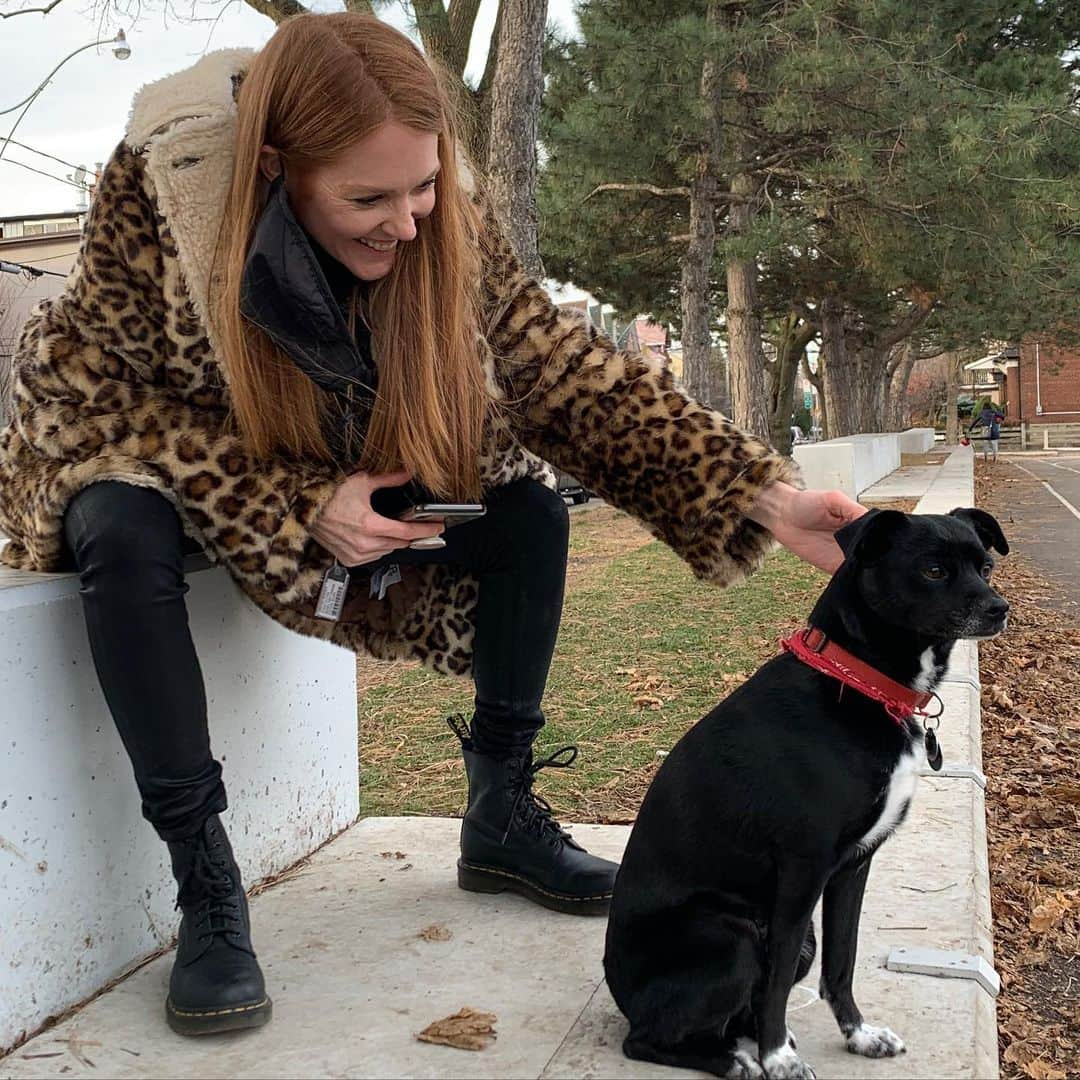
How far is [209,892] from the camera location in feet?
7.34

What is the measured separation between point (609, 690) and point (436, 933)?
2.92 metres

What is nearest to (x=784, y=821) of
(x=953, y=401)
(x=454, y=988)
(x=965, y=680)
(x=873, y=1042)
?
(x=873, y=1042)

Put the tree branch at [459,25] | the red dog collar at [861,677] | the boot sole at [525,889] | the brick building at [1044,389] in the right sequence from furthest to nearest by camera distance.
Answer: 1. the brick building at [1044,389]
2. the tree branch at [459,25]
3. the boot sole at [525,889]
4. the red dog collar at [861,677]

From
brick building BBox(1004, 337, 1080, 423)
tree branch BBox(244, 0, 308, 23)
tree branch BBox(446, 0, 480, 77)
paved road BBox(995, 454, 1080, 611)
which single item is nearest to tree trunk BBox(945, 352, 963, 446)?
brick building BBox(1004, 337, 1080, 423)

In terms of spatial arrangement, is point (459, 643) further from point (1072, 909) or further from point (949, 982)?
point (1072, 909)

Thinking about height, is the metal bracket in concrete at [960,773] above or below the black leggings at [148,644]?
below

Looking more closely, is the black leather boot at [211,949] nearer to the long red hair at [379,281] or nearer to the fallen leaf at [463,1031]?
the fallen leaf at [463,1031]

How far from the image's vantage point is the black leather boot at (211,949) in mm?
2141

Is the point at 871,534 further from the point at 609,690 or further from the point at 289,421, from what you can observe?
the point at 609,690

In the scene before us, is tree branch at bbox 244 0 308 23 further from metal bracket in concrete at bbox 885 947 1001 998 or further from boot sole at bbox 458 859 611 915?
metal bracket in concrete at bbox 885 947 1001 998

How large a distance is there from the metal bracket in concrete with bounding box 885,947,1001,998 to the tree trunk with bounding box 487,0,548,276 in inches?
292

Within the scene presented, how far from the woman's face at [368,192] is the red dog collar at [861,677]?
1167mm

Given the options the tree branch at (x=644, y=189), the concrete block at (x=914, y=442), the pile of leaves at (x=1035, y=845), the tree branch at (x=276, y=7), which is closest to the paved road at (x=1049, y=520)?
the pile of leaves at (x=1035, y=845)

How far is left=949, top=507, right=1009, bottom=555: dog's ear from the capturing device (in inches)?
90.6
